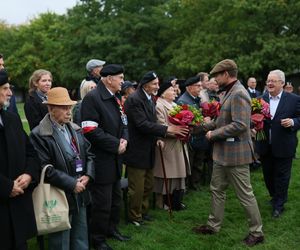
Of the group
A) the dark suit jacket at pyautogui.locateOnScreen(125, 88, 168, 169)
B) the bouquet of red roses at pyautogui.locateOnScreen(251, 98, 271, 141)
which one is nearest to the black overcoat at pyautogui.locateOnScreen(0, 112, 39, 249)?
the dark suit jacket at pyautogui.locateOnScreen(125, 88, 168, 169)

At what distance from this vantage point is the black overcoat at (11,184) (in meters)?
3.53

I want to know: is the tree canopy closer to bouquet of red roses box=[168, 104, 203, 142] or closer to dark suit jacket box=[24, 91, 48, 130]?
bouquet of red roses box=[168, 104, 203, 142]

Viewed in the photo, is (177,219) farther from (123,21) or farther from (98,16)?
(98,16)

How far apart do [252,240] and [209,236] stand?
623mm

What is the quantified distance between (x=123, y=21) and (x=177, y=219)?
3505 cm

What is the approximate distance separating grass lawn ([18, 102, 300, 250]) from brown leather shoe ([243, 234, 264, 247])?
0.07 meters

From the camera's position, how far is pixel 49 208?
3980 millimetres

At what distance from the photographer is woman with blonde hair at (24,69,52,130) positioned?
232 inches

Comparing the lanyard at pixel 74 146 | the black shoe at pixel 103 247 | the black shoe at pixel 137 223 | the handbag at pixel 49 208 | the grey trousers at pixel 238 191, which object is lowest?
the black shoe at pixel 137 223

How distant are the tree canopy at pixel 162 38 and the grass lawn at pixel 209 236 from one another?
2238 centimetres

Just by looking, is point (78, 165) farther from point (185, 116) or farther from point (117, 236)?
point (185, 116)

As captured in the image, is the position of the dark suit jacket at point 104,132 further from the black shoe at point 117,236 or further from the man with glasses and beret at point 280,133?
the man with glasses and beret at point 280,133

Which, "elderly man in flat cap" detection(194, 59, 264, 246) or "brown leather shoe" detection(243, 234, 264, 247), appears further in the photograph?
"brown leather shoe" detection(243, 234, 264, 247)

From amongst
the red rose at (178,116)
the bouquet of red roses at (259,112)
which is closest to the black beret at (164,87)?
the red rose at (178,116)
